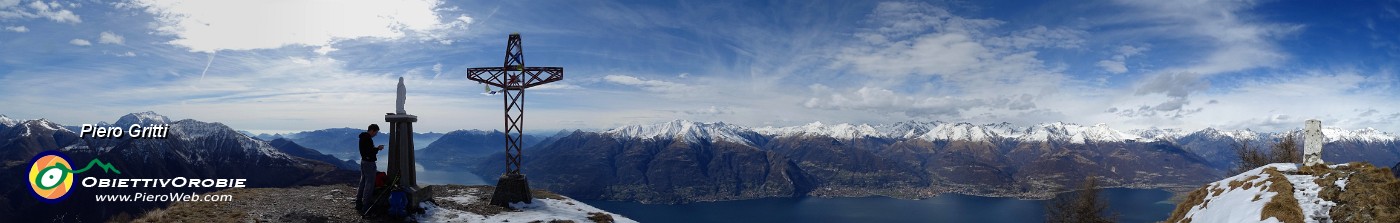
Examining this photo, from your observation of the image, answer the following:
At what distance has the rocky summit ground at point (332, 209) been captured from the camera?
20688 millimetres

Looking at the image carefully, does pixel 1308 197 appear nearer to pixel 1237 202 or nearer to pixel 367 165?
pixel 1237 202

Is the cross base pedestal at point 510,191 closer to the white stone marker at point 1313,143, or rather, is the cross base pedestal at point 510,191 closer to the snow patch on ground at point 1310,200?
the snow patch on ground at point 1310,200

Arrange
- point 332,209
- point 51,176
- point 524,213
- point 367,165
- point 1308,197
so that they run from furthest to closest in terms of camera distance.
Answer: point 524,213, point 51,176, point 332,209, point 367,165, point 1308,197

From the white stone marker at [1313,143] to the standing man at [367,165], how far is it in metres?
32.7

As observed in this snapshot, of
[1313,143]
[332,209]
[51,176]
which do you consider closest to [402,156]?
[332,209]

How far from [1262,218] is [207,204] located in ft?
116

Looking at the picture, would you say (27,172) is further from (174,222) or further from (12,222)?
(12,222)

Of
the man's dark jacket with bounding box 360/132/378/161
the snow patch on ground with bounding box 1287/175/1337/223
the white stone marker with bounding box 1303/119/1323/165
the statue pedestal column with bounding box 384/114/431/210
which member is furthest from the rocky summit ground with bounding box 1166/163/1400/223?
the statue pedestal column with bounding box 384/114/431/210

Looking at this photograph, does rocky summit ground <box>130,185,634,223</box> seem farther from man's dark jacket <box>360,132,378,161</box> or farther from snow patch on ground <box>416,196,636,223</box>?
man's dark jacket <box>360,132,378,161</box>

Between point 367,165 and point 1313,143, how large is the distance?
113 feet

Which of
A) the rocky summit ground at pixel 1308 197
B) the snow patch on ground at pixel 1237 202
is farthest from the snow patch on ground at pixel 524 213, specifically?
the rocky summit ground at pixel 1308 197

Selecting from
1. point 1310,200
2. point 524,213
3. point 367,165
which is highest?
point 367,165

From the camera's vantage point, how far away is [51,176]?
2550 cm

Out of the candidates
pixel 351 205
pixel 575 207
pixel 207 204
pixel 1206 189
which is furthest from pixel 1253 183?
pixel 207 204
